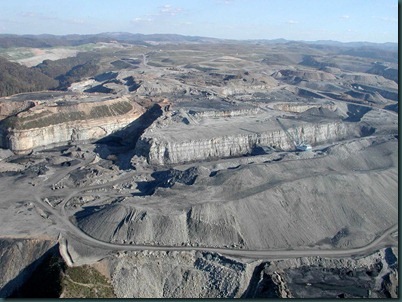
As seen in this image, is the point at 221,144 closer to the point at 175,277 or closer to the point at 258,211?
the point at 258,211

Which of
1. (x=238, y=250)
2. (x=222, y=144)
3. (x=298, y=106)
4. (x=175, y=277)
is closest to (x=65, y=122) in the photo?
(x=222, y=144)

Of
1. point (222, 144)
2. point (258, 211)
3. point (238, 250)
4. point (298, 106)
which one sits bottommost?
point (238, 250)

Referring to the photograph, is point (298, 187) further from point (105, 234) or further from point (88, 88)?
point (88, 88)

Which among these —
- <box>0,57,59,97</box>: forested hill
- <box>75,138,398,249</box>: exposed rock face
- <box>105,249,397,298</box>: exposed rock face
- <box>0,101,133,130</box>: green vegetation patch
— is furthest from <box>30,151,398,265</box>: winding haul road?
<box>0,57,59,97</box>: forested hill

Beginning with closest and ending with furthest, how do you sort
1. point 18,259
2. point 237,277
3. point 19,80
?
point 237,277 → point 18,259 → point 19,80


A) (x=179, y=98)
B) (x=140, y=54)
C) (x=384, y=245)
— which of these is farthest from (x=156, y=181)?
(x=140, y=54)

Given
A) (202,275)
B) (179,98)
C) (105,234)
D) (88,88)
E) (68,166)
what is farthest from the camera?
(88,88)

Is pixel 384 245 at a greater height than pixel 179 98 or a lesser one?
lesser
